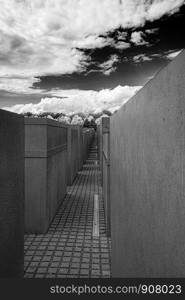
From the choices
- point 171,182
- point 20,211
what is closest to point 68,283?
point 171,182

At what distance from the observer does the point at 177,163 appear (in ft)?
3.37

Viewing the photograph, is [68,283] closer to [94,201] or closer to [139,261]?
[139,261]

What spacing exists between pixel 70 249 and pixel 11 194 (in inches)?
132

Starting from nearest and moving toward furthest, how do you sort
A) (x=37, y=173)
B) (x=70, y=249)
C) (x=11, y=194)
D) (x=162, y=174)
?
(x=162, y=174), (x=11, y=194), (x=70, y=249), (x=37, y=173)

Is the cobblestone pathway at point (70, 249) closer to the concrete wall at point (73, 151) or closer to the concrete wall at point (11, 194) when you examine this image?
the concrete wall at point (11, 194)

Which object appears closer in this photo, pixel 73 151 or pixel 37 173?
pixel 37 173

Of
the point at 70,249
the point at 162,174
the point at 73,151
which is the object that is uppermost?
the point at 162,174

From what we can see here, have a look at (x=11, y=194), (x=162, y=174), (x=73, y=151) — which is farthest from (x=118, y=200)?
(x=73, y=151)

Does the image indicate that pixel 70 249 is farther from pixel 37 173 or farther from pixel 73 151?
pixel 73 151

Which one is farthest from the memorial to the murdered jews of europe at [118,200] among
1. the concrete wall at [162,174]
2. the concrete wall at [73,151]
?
the concrete wall at [73,151]

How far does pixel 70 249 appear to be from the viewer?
6219 mm

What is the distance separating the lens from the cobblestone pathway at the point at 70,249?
206 inches

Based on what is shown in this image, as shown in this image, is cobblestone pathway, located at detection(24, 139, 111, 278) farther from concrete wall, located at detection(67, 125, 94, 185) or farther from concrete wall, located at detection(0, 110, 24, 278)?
concrete wall, located at detection(67, 125, 94, 185)

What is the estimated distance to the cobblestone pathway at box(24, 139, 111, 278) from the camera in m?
5.23
